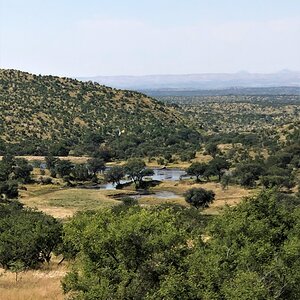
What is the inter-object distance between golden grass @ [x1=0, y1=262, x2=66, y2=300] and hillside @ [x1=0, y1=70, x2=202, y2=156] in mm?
121699

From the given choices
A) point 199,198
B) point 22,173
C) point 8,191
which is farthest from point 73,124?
point 199,198

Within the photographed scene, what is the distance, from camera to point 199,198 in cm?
8794

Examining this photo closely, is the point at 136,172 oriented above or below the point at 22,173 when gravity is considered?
below

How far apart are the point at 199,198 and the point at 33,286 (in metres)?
66.2

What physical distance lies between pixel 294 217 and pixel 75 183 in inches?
3658

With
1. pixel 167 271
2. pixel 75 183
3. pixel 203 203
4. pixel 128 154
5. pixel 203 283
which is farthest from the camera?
pixel 128 154

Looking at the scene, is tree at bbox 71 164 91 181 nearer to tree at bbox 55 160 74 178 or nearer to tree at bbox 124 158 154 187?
tree at bbox 55 160 74 178

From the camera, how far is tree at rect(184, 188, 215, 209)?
3462 inches

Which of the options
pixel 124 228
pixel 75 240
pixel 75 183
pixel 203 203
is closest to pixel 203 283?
pixel 124 228

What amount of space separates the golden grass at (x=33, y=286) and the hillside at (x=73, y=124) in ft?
399

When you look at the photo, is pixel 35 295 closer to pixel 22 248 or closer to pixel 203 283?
pixel 203 283

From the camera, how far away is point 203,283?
16.7m

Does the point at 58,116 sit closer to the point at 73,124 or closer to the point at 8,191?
the point at 73,124

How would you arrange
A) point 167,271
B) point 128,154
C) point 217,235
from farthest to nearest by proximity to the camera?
point 128,154 < point 217,235 < point 167,271
